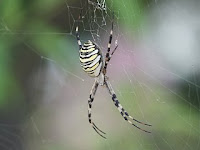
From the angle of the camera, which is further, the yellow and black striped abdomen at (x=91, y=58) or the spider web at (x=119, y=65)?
the spider web at (x=119, y=65)

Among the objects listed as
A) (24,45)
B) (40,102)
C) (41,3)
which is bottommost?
(40,102)

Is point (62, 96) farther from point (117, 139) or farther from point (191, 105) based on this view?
point (191, 105)

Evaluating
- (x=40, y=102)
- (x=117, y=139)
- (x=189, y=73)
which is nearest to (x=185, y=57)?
(x=189, y=73)

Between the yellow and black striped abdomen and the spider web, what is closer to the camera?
the yellow and black striped abdomen
